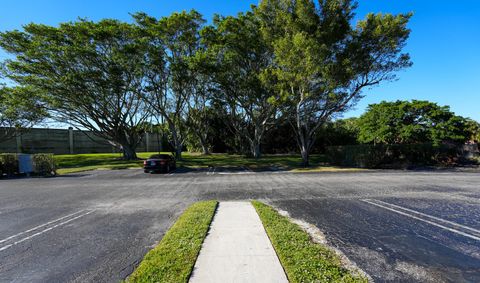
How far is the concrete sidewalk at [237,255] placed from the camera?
3.77 m

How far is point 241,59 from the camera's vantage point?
28.0 metres

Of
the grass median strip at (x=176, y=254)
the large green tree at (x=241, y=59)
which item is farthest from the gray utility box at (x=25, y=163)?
the grass median strip at (x=176, y=254)

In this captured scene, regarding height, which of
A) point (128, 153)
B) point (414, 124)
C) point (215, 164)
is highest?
point (414, 124)

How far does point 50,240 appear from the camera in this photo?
561cm

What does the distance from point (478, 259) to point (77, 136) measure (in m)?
58.2

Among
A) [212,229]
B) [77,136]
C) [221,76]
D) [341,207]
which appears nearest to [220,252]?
[212,229]

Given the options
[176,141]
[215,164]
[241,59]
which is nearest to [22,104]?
[176,141]

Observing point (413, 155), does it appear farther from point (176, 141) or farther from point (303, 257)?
point (303, 257)

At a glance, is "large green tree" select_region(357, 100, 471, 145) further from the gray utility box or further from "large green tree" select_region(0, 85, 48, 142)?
Result: "large green tree" select_region(0, 85, 48, 142)

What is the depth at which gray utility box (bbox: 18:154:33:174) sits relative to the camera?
20.6m

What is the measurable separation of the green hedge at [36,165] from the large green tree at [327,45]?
61.5ft

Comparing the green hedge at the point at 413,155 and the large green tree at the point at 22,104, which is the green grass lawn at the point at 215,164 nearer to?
the green hedge at the point at 413,155

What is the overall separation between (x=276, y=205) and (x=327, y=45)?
676 inches

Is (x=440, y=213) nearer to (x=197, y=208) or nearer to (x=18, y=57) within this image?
(x=197, y=208)
